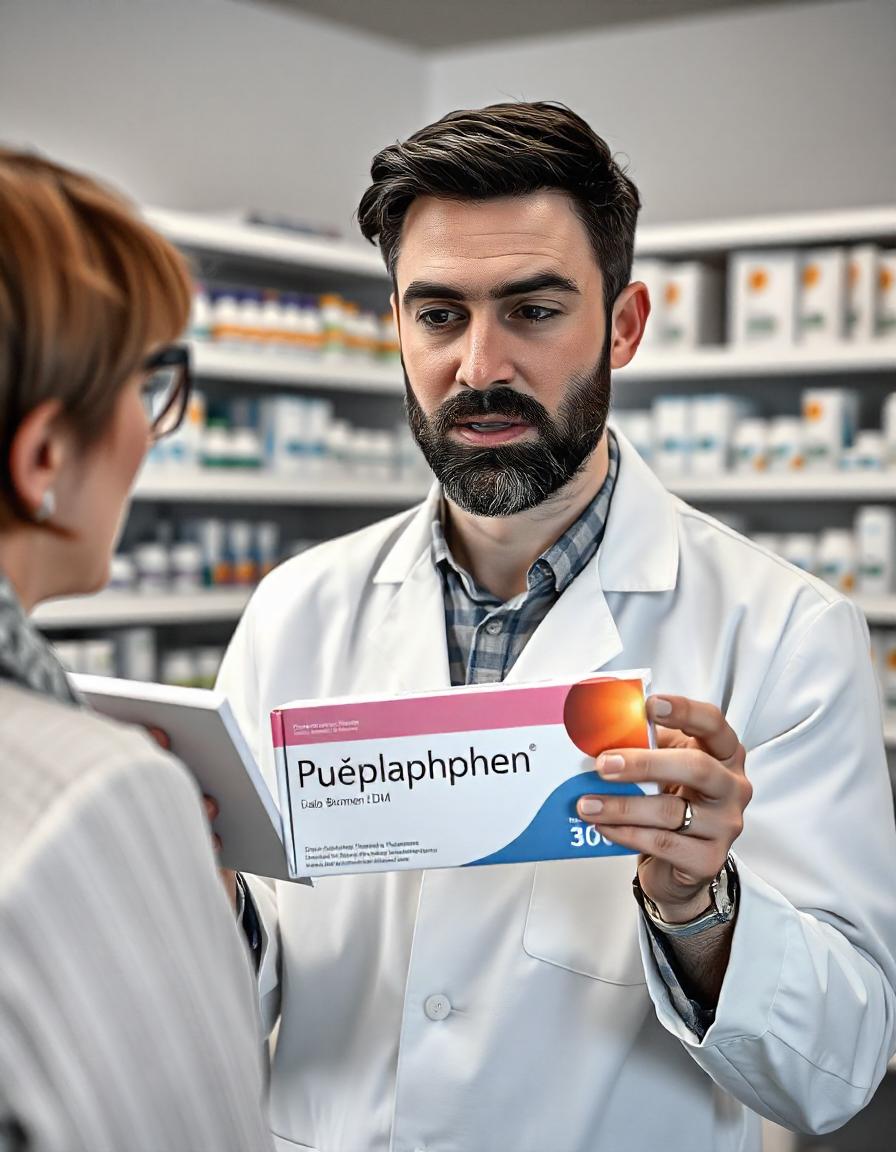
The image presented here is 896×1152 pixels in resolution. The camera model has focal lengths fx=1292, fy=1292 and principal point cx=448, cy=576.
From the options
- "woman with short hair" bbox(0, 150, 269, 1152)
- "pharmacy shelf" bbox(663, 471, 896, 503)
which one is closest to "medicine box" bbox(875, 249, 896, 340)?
"pharmacy shelf" bbox(663, 471, 896, 503)

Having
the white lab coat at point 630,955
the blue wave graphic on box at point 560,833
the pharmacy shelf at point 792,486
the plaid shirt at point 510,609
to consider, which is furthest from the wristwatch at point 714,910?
the pharmacy shelf at point 792,486

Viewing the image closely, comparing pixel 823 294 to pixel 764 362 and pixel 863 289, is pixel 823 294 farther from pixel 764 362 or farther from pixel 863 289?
pixel 764 362

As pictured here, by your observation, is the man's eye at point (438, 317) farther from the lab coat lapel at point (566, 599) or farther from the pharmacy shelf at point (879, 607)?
the pharmacy shelf at point (879, 607)

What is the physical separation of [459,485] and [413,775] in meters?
0.49

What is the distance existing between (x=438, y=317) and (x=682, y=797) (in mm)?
718

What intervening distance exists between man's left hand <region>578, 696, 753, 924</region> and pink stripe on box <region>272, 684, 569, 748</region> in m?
0.08

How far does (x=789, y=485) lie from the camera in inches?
154

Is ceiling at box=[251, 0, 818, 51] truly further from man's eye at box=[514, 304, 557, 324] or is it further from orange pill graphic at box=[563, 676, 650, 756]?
orange pill graphic at box=[563, 676, 650, 756]

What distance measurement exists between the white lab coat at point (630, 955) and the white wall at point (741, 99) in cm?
344

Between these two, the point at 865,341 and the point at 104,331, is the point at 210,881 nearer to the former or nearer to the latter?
the point at 104,331

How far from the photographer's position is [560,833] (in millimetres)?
1217

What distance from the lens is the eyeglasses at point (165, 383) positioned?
2.96 feet

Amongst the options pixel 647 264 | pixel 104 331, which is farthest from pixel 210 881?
pixel 647 264

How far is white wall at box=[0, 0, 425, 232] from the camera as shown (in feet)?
13.3
